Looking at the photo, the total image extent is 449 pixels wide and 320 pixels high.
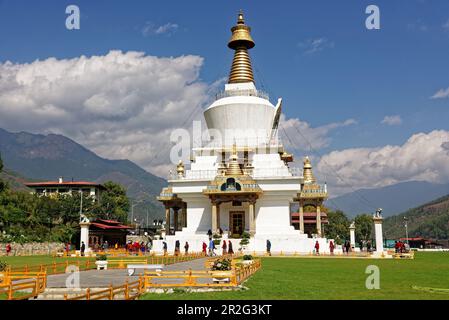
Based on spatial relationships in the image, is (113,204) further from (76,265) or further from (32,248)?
(76,265)

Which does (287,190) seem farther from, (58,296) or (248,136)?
(58,296)

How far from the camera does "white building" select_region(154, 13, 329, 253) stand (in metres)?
47.2

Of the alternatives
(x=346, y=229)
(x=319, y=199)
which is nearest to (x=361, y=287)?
(x=319, y=199)

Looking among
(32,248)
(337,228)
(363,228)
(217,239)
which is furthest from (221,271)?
(363,228)

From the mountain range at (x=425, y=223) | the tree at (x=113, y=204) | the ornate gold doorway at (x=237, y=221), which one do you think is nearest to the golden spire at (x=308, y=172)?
the ornate gold doorway at (x=237, y=221)

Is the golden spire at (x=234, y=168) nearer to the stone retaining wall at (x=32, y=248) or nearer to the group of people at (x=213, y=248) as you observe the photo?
the group of people at (x=213, y=248)

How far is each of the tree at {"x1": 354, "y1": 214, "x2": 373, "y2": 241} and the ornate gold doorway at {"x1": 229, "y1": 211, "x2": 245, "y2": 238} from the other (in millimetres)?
44555

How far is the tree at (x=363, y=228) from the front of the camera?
89500mm

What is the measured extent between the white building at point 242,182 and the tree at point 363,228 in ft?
118

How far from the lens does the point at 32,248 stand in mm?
51031

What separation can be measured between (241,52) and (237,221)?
21.9 meters

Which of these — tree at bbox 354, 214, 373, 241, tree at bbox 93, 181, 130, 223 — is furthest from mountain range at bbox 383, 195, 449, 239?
tree at bbox 93, 181, 130, 223
